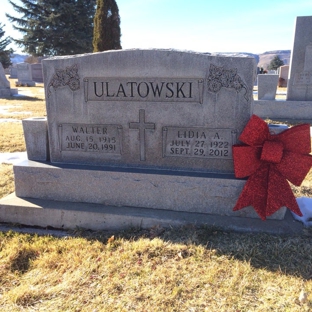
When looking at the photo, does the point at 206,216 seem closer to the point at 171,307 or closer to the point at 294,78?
the point at 171,307

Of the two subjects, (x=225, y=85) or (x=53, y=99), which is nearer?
(x=225, y=85)

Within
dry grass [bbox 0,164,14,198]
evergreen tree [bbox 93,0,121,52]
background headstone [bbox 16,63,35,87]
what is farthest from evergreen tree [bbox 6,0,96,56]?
dry grass [bbox 0,164,14,198]

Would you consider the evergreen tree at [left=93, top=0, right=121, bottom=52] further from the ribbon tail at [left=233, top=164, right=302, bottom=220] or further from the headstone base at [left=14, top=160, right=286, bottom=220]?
the ribbon tail at [left=233, top=164, right=302, bottom=220]

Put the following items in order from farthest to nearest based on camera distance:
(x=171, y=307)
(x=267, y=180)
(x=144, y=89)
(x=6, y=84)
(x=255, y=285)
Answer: (x=6, y=84) → (x=144, y=89) → (x=267, y=180) → (x=255, y=285) → (x=171, y=307)

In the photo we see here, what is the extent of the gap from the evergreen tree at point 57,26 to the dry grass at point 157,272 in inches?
1020

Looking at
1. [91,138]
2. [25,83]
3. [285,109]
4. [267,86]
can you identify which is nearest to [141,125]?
[91,138]

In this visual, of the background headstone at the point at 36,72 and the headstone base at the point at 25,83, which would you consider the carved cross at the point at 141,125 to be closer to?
the headstone base at the point at 25,83

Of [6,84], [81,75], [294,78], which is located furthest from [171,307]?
[6,84]

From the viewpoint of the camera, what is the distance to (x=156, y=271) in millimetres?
2219

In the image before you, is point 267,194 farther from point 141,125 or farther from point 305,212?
point 141,125

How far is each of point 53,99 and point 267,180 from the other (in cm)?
226

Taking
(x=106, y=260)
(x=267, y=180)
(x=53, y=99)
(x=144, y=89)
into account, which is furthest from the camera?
(x=53, y=99)

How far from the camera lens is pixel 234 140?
2.90m

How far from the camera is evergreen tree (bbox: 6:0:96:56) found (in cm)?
2564
